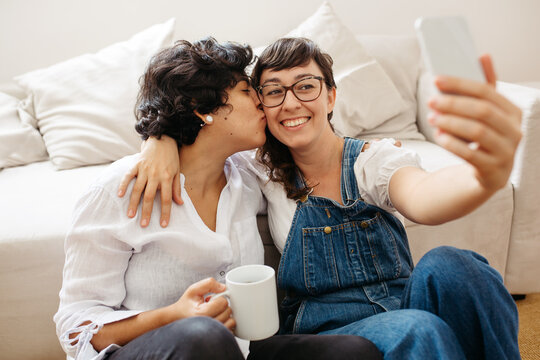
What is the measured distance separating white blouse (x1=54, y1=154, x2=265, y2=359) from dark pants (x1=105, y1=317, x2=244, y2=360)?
0.42ft

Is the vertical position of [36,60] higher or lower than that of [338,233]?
higher

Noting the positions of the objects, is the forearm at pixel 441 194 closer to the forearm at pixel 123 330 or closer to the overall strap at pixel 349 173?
the overall strap at pixel 349 173

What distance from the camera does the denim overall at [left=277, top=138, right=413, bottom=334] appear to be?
41.0 inches

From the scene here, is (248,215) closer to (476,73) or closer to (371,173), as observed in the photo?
(371,173)

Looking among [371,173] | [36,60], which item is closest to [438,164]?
[371,173]

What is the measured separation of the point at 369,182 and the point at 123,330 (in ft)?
2.01

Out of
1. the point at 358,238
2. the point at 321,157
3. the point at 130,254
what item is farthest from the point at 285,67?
the point at 130,254

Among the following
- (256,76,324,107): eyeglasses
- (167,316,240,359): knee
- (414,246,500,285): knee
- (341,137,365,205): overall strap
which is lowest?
(167,316,240,359): knee

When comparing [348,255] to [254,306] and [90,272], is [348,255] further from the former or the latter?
[90,272]

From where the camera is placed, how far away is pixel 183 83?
3.46 feet

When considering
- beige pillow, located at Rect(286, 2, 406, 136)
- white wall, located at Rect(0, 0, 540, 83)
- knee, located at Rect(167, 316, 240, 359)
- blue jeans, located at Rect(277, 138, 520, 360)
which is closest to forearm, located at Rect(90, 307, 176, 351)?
knee, located at Rect(167, 316, 240, 359)

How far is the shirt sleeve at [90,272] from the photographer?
Answer: 882 millimetres

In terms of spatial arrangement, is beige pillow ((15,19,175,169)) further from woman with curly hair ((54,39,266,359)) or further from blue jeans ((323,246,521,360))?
blue jeans ((323,246,521,360))

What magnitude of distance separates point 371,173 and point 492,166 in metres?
0.45
